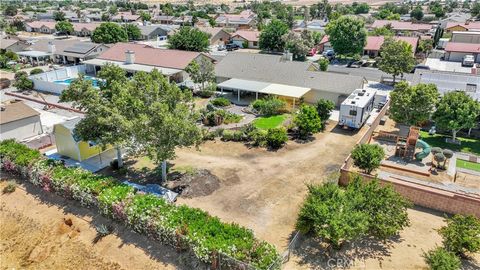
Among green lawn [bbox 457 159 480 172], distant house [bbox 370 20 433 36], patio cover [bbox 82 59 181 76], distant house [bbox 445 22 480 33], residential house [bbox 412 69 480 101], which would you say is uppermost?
distant house [bbox 445 22 480 33]

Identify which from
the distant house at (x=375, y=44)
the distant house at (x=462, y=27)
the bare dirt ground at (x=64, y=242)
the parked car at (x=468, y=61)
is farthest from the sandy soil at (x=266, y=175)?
the distant house at (x=462, y=27)

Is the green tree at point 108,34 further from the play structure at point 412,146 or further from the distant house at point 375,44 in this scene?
the play structure at point 412,146

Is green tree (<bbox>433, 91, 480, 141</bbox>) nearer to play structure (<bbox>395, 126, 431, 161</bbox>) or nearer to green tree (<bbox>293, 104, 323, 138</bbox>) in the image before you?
play structure (<bbox>395, 126, 431, 161</bbox>)

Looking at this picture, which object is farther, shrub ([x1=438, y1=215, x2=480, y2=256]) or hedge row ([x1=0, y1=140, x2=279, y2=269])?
shrub ([x1=438, y1=215, x2=480, y2=256])

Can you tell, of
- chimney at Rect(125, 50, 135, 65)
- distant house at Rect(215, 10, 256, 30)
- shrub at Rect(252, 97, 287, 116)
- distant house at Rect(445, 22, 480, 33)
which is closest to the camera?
shrub at Rect(252, 97, 287, 116)

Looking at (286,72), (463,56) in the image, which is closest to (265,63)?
(286,72)

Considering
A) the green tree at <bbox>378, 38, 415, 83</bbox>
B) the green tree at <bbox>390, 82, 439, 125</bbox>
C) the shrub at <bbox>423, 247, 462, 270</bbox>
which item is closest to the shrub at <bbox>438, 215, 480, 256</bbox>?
the shrub at <bbox>423, 247, 462, 270</bbox>

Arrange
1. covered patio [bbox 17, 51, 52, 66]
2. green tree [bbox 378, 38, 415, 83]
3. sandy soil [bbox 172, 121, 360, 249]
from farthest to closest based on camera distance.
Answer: covered patio [bbox 17, 51, 52, 66], green tree [bbox 378, 38, 415, 83], sandy soil [bbox 172, 121, 360, 249]
